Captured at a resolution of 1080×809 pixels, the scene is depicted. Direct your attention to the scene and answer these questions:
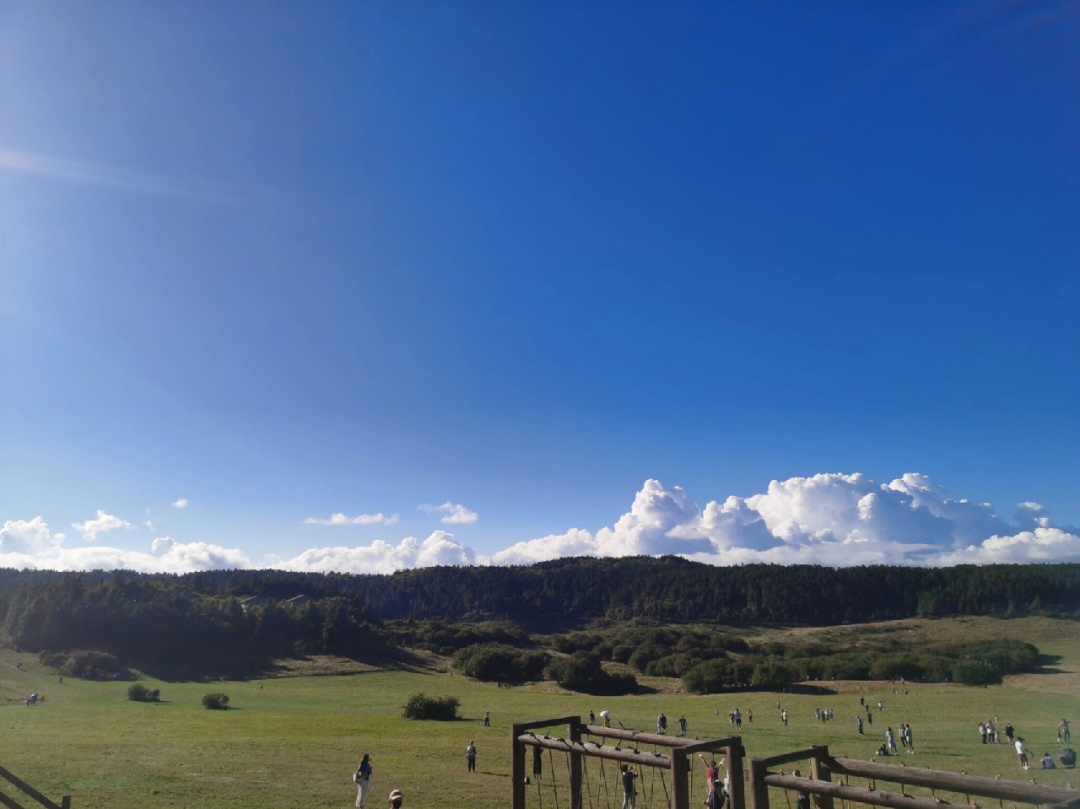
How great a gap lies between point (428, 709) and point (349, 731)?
13.7m

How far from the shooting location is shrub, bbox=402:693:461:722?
2532 inches

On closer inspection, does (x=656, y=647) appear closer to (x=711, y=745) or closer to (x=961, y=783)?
(x=711, y=745)

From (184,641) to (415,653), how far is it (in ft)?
132

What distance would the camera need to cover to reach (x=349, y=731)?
171ft

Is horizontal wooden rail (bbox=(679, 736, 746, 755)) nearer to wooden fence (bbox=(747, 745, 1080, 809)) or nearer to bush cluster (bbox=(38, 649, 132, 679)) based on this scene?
wooden fence (bbox=(747, 745, 1080, 809))

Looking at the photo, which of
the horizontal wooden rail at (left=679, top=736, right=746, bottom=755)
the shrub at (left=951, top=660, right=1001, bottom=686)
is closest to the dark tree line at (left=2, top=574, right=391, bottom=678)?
the shrub at (left=951, top=660, right=1001, bottom=686)

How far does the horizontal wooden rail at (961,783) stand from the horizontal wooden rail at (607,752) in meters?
3.34

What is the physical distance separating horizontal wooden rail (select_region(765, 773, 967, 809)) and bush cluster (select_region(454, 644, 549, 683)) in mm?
106421

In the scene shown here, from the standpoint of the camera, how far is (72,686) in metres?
83.8

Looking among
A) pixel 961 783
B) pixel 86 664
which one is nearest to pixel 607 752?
pixel 961 783

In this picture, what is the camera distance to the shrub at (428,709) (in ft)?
211

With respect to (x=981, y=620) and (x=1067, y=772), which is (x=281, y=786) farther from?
(x=981, y=620)

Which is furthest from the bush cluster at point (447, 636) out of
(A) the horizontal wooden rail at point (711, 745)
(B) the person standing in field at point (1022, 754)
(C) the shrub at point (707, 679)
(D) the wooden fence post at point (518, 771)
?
(A) the horizontal wooden rail at point (711, 745)

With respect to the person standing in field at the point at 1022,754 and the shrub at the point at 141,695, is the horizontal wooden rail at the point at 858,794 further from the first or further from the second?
the shrub at the point at 141,695
